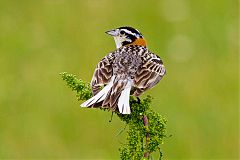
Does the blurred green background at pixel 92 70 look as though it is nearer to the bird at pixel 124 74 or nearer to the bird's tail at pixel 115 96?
the bird at pixel 124 74

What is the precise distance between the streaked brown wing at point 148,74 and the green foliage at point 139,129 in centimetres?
66

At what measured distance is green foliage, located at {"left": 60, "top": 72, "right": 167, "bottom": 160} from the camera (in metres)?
3.79

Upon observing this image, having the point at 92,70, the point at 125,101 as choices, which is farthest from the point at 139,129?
the point at 92,70

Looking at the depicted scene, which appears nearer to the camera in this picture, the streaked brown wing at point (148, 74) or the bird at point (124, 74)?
the bird at point (124, 74)

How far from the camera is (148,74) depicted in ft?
17.2

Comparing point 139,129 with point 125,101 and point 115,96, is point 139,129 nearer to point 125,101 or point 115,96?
point 125,101

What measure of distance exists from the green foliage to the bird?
0.08 metres

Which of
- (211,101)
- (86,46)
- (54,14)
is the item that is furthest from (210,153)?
(54,14)

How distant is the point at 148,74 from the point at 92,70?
2.44 metres

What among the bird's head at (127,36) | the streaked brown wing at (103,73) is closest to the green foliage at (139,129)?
the streaked brown wing at (103,73)

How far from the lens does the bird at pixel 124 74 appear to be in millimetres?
4441

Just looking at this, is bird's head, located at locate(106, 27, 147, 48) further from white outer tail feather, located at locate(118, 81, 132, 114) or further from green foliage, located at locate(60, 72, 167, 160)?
green foliage, located at locate(60, 72, 167, 160)

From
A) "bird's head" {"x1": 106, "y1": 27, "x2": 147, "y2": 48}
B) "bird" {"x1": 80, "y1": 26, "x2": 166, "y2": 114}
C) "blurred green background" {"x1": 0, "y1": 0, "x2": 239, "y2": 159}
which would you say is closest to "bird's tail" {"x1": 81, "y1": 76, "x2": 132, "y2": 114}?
"bird" {"x1": 80, "y1": 26, "x2": 166, "y2": 114}

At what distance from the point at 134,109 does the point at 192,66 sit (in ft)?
12.0
